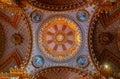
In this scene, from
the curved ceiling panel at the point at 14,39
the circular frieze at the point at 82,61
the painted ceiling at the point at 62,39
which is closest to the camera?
the painted ceiling at the point at 62,39

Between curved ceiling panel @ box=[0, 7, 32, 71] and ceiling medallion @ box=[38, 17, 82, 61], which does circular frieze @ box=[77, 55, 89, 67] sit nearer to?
ceiling medallion @ box=[38, 17, 82, 61]

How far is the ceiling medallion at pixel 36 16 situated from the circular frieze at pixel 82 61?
345 cm

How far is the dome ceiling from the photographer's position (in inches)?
621

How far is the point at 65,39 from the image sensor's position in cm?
1725

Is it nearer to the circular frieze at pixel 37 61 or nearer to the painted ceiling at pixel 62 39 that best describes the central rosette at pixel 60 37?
the painted ceiling at pixel 62 39

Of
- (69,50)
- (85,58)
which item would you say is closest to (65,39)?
(69,50)

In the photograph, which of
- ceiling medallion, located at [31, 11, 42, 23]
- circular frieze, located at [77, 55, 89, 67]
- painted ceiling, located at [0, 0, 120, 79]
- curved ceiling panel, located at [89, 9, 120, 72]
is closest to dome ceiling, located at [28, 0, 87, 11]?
painted ceiling, located at [0, 0, 120, 79]

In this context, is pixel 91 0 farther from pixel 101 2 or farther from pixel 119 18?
pixel 119 18

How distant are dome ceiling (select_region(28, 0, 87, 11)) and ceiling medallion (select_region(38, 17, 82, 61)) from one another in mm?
806

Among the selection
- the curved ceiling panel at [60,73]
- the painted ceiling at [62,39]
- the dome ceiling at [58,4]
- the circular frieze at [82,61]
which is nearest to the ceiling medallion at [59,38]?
the painted ceiling at [62,39]

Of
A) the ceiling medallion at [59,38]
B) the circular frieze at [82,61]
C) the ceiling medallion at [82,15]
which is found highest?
the ceiling medallion at [82,15]

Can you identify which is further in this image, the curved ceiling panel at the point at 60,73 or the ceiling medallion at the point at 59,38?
the ceiling medallion at the point at 59,38

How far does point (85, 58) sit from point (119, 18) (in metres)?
3.23

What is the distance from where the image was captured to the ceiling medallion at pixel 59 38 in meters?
16.8
